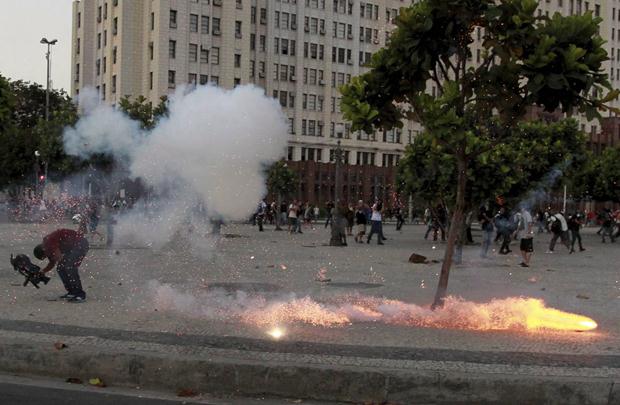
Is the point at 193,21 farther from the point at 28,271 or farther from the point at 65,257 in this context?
the point at 65,257

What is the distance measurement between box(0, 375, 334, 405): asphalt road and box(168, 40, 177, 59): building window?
45.5m

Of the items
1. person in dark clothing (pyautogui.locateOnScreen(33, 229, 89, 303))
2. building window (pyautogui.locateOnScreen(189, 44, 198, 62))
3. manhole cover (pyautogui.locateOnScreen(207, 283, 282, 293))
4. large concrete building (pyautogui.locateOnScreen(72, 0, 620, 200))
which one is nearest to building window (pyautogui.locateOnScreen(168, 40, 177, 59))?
large concrete building (pyautogui.locateOnScreen(72, 0, 620, 200))

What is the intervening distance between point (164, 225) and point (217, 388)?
17147mm

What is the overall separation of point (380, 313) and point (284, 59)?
71857mm

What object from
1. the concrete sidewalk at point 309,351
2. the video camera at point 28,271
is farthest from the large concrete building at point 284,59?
the concrete sidewalk at point 309,351

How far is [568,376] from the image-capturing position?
6.64 metres

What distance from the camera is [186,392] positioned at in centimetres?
670

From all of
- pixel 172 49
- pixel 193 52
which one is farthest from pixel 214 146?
pixel 193 52

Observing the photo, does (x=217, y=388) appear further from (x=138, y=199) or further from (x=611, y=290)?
(x=138, y=199)

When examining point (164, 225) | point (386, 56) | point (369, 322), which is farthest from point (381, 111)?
point (164, 225)

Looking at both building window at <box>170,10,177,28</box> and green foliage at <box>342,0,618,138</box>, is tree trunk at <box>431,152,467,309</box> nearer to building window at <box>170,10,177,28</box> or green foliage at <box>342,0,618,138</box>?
green foliage at <box>342,0,618,138</box>

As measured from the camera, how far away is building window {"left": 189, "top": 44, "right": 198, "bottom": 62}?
193 feet

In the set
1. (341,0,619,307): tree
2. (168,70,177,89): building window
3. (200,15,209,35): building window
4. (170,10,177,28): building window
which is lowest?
(341,0,619,307): tree

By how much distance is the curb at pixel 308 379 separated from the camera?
6414 millimetres
